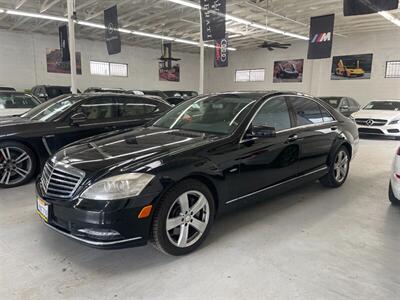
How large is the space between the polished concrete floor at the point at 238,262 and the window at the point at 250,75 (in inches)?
739

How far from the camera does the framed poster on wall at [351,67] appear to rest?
53.5ft

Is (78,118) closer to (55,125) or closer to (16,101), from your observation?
(55,125)

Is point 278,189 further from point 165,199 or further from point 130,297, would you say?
point 130,297

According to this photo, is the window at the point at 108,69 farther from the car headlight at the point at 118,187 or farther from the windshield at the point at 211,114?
the car headlight at the point at 118,187

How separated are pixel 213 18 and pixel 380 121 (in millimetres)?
5612

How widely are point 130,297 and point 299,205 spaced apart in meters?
2.29

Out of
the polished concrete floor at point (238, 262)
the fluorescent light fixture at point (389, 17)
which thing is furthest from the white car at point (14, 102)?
the fluorescent light fixture at point (389, 17)

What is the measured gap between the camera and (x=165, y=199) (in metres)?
2.23

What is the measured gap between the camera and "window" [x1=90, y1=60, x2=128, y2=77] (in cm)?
1844

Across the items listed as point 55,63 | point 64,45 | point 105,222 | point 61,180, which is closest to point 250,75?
point 55,63

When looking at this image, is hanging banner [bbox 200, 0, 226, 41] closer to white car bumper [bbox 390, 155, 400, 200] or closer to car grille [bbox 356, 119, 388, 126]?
car grille [bbox 356, 119, 388, 126]

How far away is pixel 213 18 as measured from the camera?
27.8ft

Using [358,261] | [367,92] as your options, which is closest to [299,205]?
[358,261]

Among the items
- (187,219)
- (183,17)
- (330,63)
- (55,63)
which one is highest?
(183,17)
